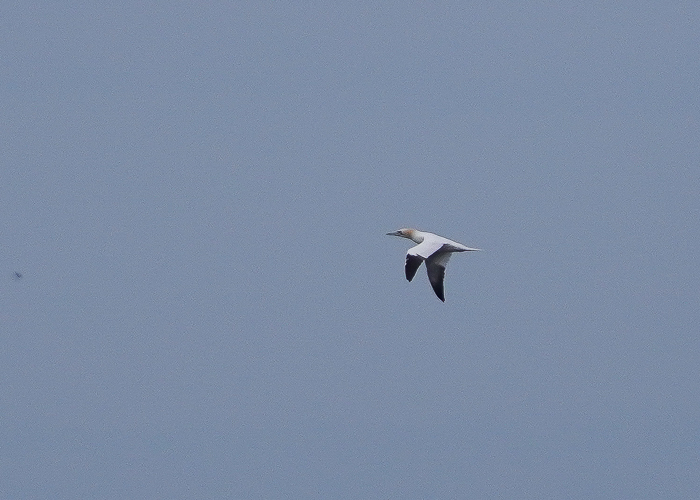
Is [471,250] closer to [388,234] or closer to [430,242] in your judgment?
[430,242]

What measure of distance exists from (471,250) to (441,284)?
2.09m

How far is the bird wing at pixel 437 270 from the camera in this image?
24328 mm

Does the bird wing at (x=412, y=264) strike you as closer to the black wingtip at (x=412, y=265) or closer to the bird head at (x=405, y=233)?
the black wingtip at (x=412, y=265)

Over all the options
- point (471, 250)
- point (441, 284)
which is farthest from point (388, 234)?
point (471, 250)

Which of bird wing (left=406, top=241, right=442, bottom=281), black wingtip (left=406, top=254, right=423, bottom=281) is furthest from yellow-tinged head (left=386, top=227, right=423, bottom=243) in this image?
black wingtip (left=406, top=254, right=423, bottom=281)

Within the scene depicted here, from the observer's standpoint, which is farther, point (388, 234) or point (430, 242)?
point (388, 234)

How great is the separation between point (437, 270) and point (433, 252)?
1477 mm

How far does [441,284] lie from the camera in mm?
24438

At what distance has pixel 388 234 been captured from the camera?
84.1ft

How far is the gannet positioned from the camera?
22.4 m

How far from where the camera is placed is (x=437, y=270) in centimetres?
2438

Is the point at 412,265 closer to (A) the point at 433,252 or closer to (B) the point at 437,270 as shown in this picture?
(A) the point at 433,252

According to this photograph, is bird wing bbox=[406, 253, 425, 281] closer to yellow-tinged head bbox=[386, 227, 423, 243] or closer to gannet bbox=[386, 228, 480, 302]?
gannet bbox=[386, 228, 480, 302]

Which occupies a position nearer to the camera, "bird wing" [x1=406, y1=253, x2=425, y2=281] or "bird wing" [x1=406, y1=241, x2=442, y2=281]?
"bird wing" [x1=406, y1=253, x2=425, y2=281]
